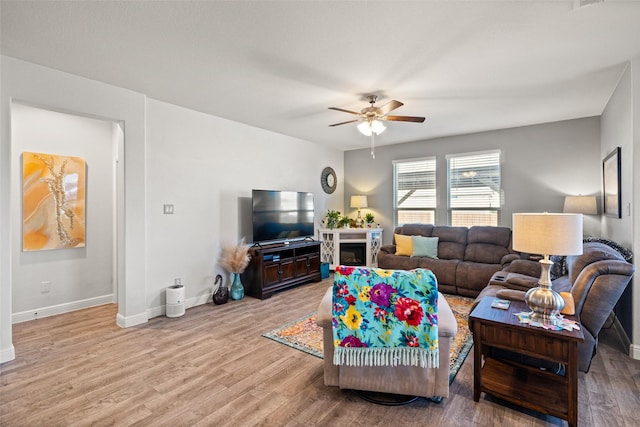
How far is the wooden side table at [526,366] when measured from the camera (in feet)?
5.76

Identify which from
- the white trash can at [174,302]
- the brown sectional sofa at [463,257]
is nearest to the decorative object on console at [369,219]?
the brown sectional sofa at [463,257]

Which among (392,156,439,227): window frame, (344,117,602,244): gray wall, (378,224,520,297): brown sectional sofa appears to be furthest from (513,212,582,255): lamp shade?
(392,156,439,227): window frame

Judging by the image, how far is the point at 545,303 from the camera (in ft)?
6.38

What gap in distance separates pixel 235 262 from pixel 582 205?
4.81 m

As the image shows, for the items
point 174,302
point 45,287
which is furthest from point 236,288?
point 45,287

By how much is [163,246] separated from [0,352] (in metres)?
1.62

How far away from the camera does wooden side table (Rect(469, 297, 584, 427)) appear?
5.76 feet

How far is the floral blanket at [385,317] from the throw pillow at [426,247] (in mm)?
3284

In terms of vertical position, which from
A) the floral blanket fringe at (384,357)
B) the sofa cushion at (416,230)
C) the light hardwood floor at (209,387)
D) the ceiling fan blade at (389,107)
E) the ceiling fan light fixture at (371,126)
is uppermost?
the ceiling fan blade at (389,107)

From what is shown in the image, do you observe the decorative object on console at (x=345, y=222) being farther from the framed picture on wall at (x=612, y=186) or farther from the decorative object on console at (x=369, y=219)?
the framed picture on wall at (x=612, y=186)

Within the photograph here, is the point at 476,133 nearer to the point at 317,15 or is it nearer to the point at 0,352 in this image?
the point at 317,15

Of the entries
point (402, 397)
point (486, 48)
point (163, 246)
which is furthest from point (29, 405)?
point (486, 48)

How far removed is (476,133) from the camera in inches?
211

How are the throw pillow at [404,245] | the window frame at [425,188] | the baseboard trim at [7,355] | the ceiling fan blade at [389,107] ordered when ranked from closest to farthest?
the baseboard trim at [7,355] < the ceiling fan blade at [389,107] < the throw pillow at [404,245] < the window frame at [425,188]
